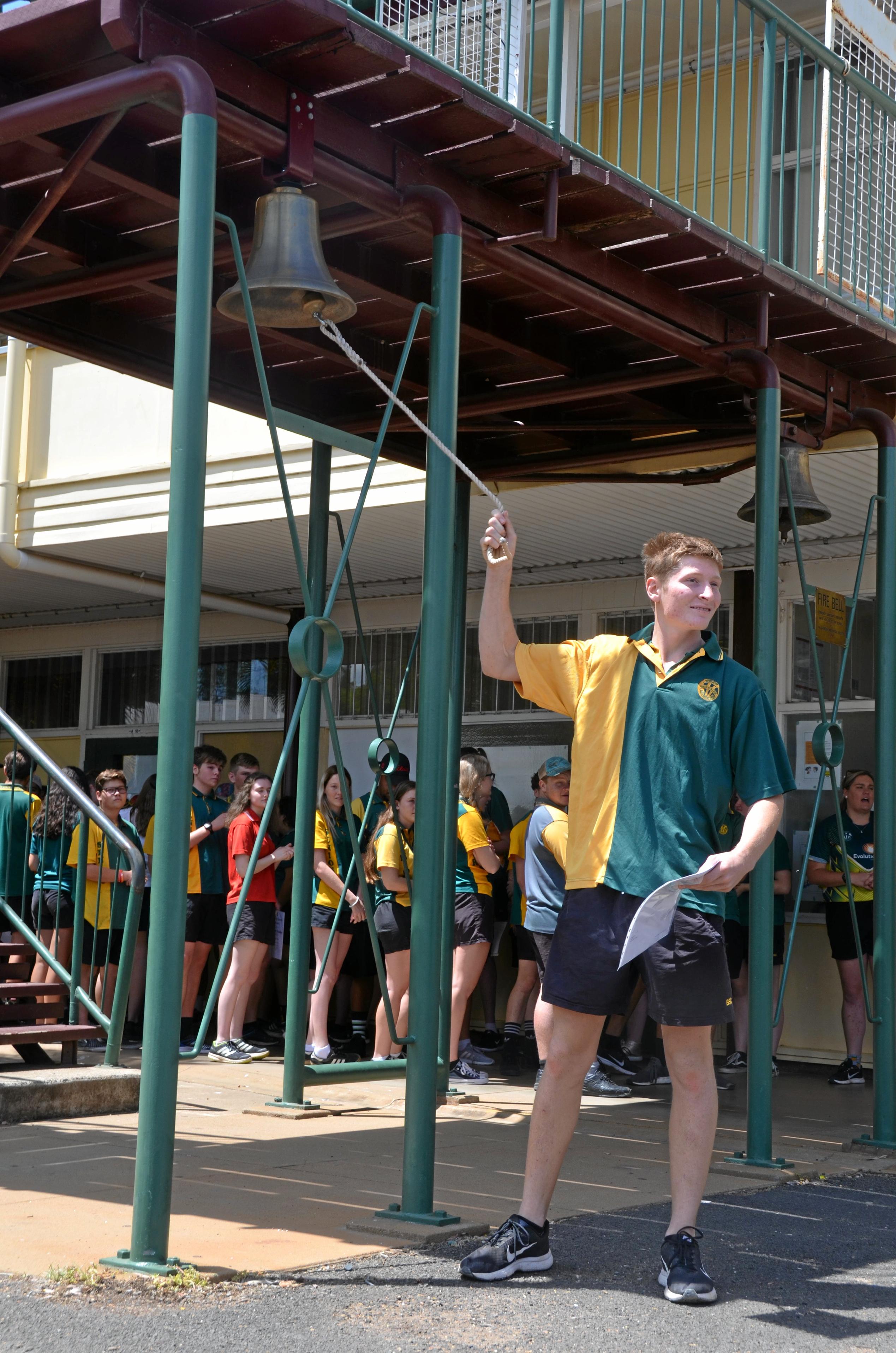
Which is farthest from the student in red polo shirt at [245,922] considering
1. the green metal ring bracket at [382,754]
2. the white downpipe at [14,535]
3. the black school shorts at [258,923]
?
the green metal ring bracket at [382,754]

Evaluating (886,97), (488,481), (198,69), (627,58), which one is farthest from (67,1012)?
(627,58)

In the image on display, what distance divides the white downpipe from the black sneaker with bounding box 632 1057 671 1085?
4862mm

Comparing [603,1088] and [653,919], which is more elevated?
[653,919]

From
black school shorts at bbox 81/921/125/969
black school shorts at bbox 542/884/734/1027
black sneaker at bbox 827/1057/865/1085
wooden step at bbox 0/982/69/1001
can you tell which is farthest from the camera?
black school shorts at bbox 81/921/125/969

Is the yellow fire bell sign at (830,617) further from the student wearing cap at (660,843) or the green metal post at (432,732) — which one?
the student wearing cap at (660,843)

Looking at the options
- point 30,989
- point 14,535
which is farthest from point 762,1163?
point 14,535

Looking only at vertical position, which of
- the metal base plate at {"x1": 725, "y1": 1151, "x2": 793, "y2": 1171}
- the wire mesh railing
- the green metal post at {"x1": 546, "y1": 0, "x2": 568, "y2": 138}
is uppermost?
the wire mesh railing

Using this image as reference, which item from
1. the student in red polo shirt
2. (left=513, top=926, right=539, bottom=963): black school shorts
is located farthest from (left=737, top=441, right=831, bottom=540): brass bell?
the student in red polo shirt

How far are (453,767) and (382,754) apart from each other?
2248 mm

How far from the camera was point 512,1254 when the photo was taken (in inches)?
168

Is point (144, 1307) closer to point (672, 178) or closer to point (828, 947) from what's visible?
point (828, 947)

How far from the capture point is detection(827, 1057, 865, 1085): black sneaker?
9961 mm

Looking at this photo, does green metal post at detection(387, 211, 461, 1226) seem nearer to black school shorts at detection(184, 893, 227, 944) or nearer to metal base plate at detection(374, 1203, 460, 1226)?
metal base plate at detection(374, 1203, 460, 1226)

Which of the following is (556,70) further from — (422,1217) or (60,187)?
(422,1217)
